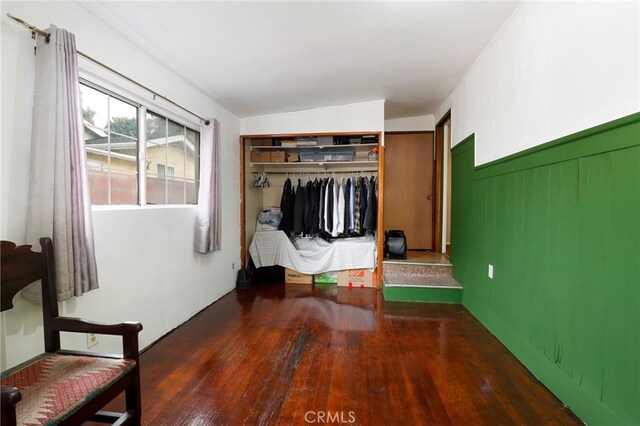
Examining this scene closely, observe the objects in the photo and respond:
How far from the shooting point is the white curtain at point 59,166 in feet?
4.60

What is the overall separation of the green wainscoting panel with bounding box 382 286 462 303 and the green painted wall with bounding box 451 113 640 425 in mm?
747

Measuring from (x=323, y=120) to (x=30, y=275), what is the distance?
3.32 metres

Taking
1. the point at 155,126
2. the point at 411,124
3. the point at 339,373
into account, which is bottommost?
the point at 339,373

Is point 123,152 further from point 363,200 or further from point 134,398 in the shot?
point 363,200

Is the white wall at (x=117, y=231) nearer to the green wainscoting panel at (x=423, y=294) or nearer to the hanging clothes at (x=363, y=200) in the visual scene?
the hanging clothes at (x=363, y=200)

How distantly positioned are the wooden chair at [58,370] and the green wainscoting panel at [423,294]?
270cm

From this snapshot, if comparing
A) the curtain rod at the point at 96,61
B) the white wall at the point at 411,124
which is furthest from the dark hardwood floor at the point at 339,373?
the white wall at the point at 411,124

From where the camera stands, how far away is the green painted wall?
125 centimetres

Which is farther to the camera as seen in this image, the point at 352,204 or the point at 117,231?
→ the point at 352,204

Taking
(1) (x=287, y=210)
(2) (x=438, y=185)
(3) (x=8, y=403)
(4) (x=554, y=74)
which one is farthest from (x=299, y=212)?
(3) (x=8, y=403)

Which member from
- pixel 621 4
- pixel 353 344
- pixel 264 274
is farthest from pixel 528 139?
pixel 264 274

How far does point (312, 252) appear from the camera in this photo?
13.5ft

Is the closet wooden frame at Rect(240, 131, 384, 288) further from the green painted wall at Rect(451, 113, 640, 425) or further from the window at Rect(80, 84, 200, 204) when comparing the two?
the green painted wall at Rect(451, 113, 640, 425)

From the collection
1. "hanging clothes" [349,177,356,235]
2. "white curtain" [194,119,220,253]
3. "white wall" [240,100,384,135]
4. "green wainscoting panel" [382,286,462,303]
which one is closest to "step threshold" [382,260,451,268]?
"green wainscoting panel" [382,286,462,303]
